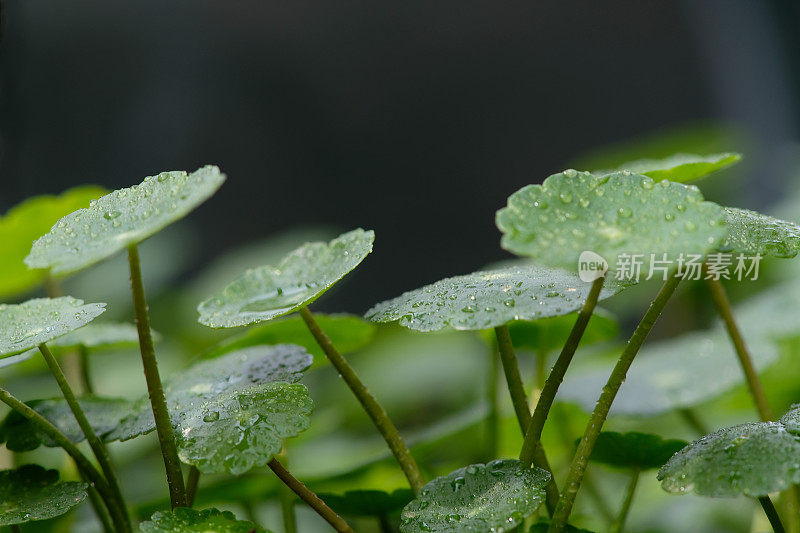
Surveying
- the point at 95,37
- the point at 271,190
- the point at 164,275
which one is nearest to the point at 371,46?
the point at 271,190

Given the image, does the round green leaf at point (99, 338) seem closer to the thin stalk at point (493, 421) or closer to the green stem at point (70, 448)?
the green stem at point (70, 448)

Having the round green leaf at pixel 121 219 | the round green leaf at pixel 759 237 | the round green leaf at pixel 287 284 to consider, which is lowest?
the round green leaf at pixel 759 237

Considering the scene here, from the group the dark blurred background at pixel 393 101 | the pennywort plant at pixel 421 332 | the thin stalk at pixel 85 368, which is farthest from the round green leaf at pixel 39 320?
the dark blurred background at pixel 393 101

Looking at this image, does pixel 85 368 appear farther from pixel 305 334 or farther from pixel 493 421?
pixel 493 421

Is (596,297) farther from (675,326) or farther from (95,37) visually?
(95,37)

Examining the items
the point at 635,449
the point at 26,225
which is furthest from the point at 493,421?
the point at 26,225

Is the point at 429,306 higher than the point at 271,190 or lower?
higher

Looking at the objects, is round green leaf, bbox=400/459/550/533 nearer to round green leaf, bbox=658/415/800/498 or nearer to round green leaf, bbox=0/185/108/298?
round green leaf, bbox=658/415/800/498

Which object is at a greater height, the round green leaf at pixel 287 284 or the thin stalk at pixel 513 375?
the round green leaf at pixel 287 284
